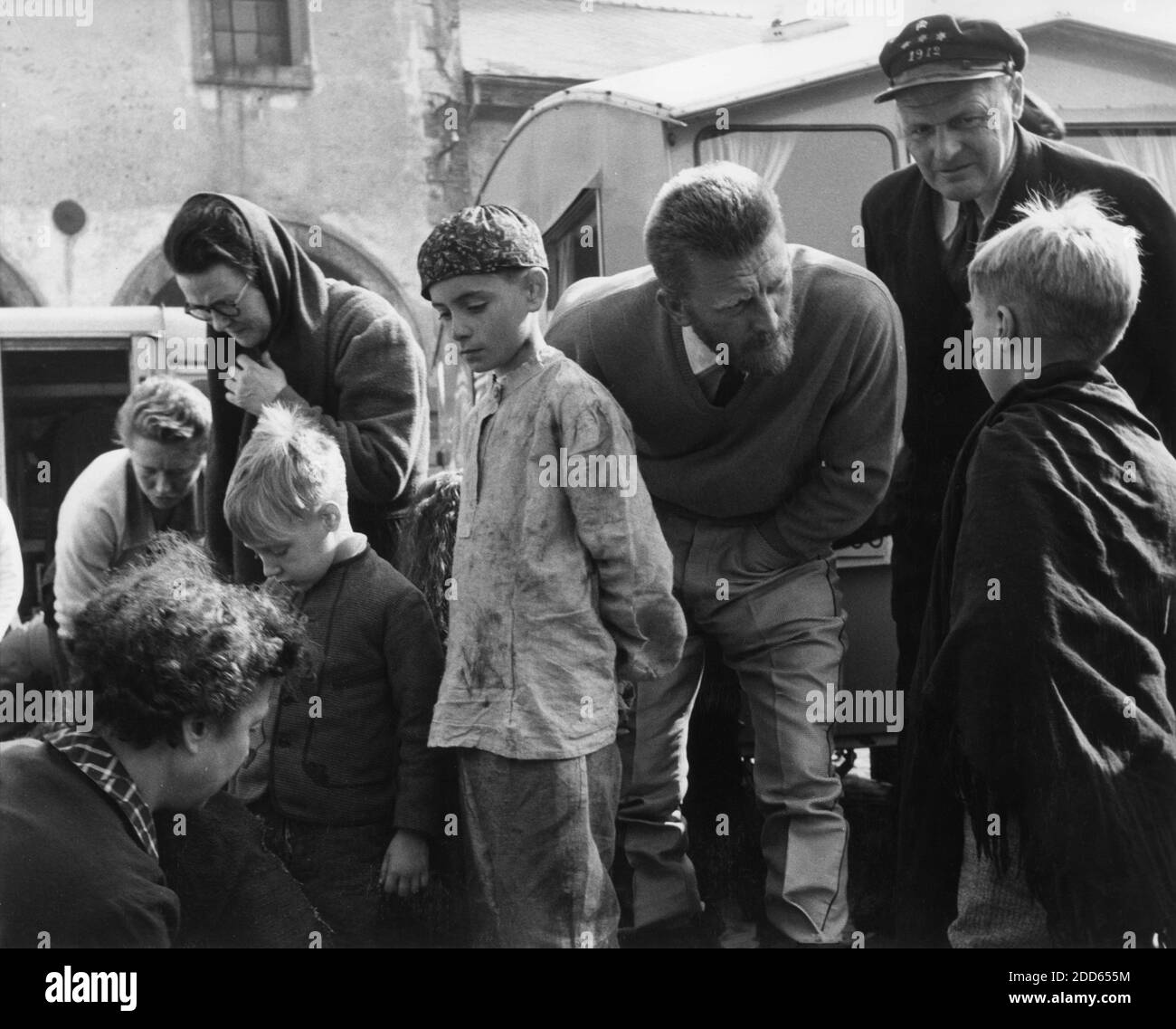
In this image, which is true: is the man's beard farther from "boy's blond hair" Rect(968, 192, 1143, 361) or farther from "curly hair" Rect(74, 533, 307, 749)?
"curly hair" Rect(74, 533, 307, 749)

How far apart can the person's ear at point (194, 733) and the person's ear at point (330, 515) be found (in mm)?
882

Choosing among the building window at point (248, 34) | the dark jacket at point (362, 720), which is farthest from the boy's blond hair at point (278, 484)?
the building window at point (248, 34)

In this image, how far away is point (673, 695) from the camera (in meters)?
3.27

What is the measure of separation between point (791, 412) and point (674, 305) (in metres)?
0.34

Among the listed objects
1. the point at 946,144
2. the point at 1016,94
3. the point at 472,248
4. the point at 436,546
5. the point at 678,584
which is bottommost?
the point at 678,584

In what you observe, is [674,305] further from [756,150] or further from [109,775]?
[756,150]

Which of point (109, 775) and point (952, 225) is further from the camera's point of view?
point (952, 225)

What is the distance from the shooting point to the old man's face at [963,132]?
3.37 m

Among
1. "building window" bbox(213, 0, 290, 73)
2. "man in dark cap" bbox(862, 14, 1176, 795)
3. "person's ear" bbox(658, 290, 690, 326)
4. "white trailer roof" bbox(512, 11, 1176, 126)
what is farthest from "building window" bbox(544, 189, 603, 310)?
"building window" bbox(213, 0, 290, 73)

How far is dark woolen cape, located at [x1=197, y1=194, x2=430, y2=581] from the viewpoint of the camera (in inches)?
129

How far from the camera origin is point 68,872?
76.8 inches

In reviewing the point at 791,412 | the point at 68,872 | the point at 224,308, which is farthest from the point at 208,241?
the point at 68,872
